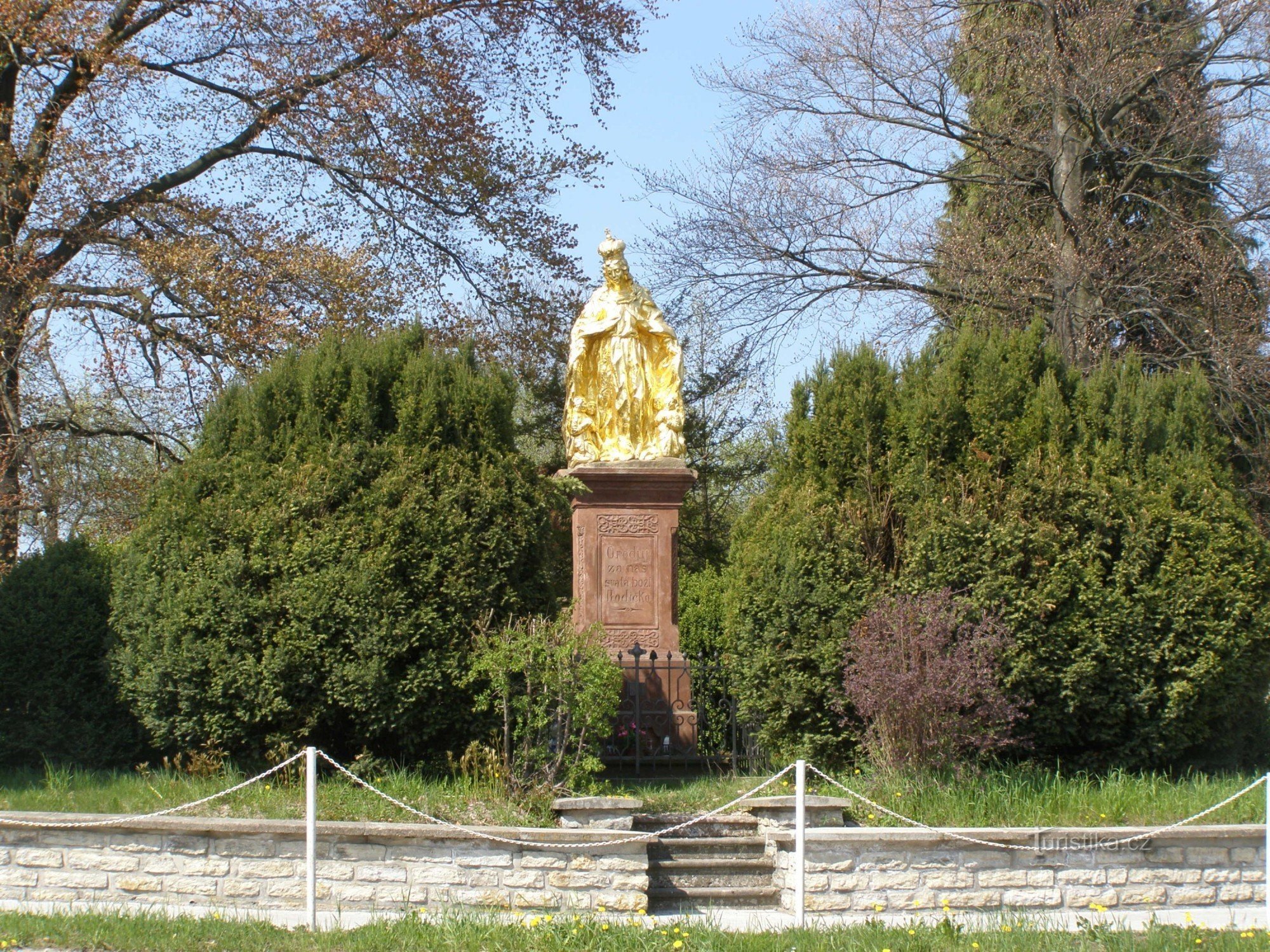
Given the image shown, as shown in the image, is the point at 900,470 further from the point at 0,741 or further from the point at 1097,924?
the point at 0,741

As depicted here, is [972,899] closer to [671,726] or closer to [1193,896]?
[1193,896]

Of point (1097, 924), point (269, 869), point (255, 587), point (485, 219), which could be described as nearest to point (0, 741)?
point (255, 587)

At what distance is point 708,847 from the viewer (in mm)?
8188

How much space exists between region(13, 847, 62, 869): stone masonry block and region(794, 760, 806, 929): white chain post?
4.36 metres

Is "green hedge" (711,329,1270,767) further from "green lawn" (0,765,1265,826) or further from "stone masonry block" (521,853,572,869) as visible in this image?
"stone masonry block" (521,853,572,869)

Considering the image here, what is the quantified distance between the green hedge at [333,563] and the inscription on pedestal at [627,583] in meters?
1.37

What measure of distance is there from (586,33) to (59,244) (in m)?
7.83

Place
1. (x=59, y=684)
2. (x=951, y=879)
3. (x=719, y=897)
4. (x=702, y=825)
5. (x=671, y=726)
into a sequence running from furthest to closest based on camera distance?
1. (x=671, y=726)
2. (x=59, y=684)
3. (x=702, y=825)
4. (x=719, y=897)
5. (x=951, y=879)

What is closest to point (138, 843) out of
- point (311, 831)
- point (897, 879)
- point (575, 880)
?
point (311, 831)

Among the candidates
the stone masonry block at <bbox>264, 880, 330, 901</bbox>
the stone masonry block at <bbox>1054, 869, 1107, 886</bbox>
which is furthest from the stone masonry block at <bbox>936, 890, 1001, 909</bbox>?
the stone masonry block at <bbox>264, 880, 330, 901</bbox>

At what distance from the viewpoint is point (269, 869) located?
7359 mm

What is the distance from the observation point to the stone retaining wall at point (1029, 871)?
7.47m

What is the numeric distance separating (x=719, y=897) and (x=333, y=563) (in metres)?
3.60

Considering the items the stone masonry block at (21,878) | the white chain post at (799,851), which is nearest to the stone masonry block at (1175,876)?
the white chain post at (799,851)
